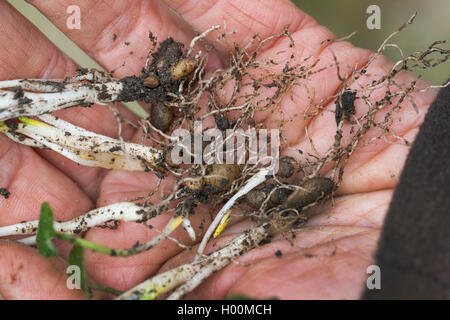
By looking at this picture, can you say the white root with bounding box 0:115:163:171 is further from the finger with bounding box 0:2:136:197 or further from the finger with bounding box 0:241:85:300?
the finger with bounding box 0:241:85:300

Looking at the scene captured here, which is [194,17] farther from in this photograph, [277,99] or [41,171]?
[41,171]

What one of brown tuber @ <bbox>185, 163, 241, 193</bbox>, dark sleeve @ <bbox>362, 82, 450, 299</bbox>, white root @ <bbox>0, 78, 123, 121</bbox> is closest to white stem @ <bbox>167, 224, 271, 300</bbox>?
brown tuber @ <bbox>185, 163, 241, 193</bbox>

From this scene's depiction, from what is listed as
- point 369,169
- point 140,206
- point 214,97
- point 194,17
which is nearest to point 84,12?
point 194,17

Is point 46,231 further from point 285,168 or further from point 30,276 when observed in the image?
point 285,168

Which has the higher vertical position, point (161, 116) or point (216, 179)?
point (161, 116)

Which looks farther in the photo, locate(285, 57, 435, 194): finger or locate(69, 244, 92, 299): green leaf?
locate(285, 57, 435, 194): finger

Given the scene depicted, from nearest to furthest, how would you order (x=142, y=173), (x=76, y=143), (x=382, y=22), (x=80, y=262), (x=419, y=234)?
(x=419, y=234) < (x=80, y=262) < (x=76, y=143) < (x=142, y=173) < (x=382, y=22)

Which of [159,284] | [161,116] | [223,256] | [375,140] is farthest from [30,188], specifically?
[375,140]
